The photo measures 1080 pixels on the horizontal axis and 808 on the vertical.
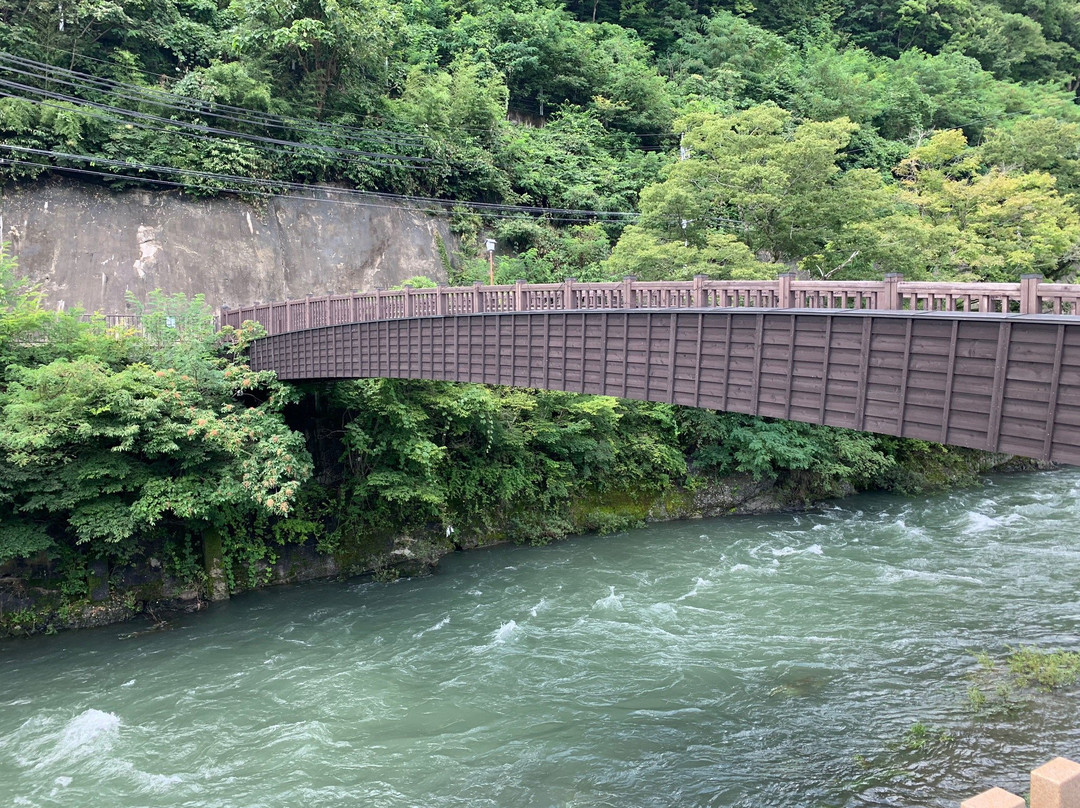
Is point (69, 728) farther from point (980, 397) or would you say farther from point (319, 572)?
point (980, 397)

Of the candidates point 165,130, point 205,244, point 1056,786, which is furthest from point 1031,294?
point 165,130

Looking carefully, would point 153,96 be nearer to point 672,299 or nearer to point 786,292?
point 672,299

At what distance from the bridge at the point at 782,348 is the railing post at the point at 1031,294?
15 mm

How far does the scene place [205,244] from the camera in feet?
83.0

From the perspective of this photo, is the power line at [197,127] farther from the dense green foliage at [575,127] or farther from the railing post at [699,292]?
the railing post at [699,292]

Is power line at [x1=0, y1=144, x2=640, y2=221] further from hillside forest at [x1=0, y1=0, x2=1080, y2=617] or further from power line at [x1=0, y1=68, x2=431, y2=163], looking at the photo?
power line at [x1=0, y1=68, x2=431, y2=163]

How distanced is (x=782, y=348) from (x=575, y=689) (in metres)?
6.70

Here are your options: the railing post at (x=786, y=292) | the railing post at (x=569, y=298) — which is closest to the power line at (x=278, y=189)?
the railing post at (x=569, y=298)

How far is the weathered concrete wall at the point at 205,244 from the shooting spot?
74.5ft

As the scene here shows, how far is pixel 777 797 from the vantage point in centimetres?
900

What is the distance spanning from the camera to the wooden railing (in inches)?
308

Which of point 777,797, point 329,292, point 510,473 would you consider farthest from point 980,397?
point 329,292

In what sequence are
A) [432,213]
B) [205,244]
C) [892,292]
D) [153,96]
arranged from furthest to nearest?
1. [432,213]
2. [205,244]
3. [153,96]
4. [892,292]

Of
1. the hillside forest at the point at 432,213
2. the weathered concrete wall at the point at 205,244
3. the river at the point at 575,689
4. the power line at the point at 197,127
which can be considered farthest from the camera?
the power line at the point at 197,127
